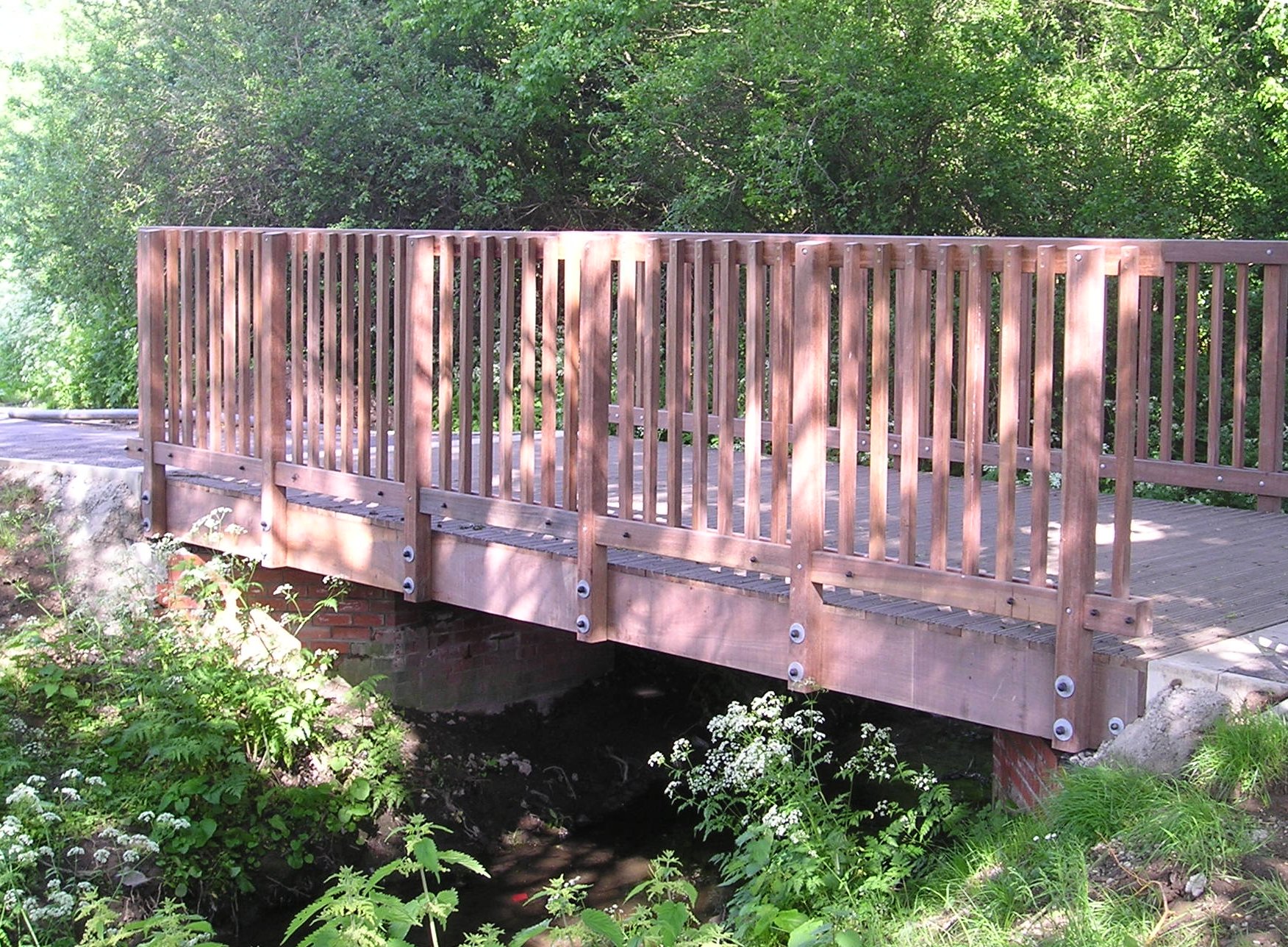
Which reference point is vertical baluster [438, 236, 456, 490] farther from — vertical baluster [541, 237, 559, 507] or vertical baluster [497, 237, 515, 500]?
vertical baluster [541, 237, 559, 507]

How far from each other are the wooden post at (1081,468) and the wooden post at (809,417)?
95 centimetres

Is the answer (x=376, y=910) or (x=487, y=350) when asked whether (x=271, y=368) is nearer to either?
(x=487, y=350)

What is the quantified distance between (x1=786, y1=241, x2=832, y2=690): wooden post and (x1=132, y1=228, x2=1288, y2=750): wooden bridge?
11mm

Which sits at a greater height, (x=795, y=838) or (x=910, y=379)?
(x=910, y=379)

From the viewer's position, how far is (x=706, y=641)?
6.04 metres

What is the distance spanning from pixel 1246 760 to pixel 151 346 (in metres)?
6.36

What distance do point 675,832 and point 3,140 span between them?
639 inches

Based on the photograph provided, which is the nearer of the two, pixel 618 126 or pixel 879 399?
pixel 879 399

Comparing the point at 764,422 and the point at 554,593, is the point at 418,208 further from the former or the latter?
the point at 554,593

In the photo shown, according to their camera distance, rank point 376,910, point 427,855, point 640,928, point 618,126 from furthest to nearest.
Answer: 1. point 618,126
2. point 640,928
3. point 376,910
4. point 427,855

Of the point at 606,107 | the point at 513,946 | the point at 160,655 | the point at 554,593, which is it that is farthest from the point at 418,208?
Answer: the point at 513,946

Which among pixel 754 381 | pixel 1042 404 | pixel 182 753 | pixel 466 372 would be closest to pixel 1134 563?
pixel 1042 404

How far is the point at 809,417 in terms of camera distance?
18.0 ft

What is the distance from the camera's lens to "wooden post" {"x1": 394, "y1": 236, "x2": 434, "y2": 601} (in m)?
6.84
